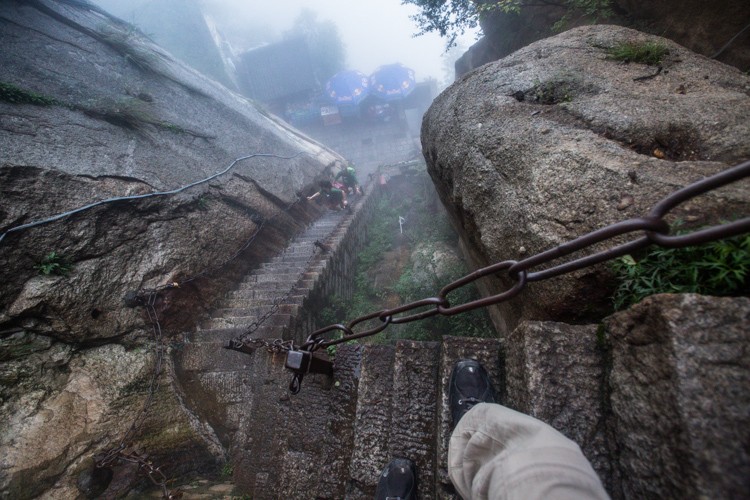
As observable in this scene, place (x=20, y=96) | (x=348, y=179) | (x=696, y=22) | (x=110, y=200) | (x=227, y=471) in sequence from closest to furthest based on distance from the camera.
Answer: (x=696, y=22)
(x=227, y=471)
(x=110, y=200)
(x=20, y=96)
(x=348, y=179)

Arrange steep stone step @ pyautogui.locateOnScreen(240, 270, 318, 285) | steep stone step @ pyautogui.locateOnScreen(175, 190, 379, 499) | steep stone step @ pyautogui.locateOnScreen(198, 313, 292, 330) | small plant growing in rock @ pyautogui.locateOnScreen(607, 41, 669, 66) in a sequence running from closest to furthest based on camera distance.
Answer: steep stone step @ pyautogui.locateOnScreen(175, 190, 379, 499) → small plant growing in rock @ pyautogui.locateOnScreen(607, 41, 669, 66) → steep stone step @ pyautogui.locateOnScreen(198, 313, 292, 330) → steep stone step @ pyautogui.locateOnScreen(240, 270, 318, 285)

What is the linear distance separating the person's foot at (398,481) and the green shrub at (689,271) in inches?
64.9

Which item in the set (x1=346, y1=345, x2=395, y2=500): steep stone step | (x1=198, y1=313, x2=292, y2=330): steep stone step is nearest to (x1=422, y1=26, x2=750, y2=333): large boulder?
(x1=346, y1=345, x2=395, y2=500): steep stone step

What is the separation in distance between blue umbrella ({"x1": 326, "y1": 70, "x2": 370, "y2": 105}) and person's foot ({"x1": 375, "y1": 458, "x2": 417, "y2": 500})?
1003 inches

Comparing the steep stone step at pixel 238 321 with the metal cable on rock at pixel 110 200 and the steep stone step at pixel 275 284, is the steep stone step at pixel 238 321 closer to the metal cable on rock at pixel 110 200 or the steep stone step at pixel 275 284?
the steep stone step at pixel 275 284

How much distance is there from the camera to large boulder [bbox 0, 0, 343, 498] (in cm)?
370

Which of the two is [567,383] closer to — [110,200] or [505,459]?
[505,459]

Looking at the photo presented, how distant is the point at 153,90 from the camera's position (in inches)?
320

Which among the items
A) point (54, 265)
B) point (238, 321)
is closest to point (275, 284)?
point (238, 321)

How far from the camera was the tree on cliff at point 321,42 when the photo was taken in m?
25.4

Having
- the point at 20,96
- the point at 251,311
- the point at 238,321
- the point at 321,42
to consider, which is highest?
the point at 321,42

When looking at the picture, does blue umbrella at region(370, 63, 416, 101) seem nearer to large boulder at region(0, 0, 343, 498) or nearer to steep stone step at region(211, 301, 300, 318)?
large boulder at region(0, 0, 343, 498)

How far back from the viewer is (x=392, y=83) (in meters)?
23.9

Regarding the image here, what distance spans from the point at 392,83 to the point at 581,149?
83.0 feet
